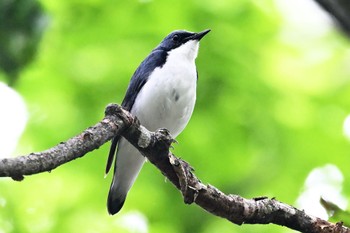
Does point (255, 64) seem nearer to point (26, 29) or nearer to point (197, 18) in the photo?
point (197, 18)

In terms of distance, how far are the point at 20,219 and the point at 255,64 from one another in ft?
9.50

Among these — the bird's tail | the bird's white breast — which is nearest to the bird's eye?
the bird's white breast

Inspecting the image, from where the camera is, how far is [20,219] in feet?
22.6

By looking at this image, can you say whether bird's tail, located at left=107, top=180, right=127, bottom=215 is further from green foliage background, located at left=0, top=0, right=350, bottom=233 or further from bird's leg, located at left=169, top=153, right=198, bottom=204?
bird's leg, located at left=169, top=153, right=198, bottom=204

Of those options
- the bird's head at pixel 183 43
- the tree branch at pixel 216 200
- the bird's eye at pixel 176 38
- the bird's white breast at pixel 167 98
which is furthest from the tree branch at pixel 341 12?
the bird's eye at pixel 176 38

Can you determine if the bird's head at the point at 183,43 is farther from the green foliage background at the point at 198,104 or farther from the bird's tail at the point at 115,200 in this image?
the bird's tail at the point at 115,200

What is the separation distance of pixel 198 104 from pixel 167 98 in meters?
1.45

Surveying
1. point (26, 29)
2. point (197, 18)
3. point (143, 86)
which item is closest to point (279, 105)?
point (197, 18)

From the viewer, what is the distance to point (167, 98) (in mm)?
5391

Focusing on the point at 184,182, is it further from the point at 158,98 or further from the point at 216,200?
the point at 158,98

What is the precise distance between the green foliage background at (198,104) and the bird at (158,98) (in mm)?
744

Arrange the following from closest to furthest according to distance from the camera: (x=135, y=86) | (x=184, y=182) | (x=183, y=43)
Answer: (x=184, y=182) < (x=135, y=86) < (x=183, y=43)

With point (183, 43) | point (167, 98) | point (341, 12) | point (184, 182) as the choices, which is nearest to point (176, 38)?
point (183, 43)

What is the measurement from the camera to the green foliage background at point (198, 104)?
6.69 metres
